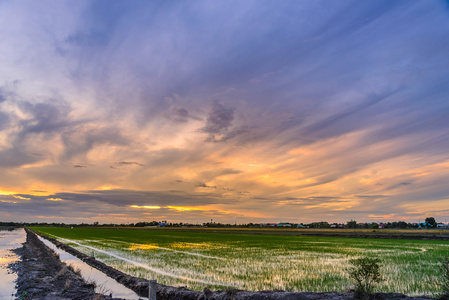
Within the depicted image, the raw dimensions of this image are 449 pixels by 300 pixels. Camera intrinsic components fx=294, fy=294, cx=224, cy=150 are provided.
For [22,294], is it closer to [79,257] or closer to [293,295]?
[293,295]

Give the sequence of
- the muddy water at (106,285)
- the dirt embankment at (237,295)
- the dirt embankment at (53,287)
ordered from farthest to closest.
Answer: the muddy water at (106,285), the dirt embankment at (53,287), the dirt embankment at (237,295)

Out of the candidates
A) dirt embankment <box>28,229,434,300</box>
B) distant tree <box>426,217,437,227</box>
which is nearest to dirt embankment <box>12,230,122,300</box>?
dirt embankment <box>28,229,434,300</box>

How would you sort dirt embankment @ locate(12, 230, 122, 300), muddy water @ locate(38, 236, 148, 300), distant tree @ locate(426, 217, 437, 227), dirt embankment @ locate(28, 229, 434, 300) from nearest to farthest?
dirt embankment @ locate(28, 229, 434, 300) < dirt embankment @ locate(12, 230, 122, 300) < muddy water @ locate(38, 236, 148, 300) < distant tree @ locate(426, 217, 437, 227)

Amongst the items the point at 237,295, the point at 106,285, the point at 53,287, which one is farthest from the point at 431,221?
the point at 53,287

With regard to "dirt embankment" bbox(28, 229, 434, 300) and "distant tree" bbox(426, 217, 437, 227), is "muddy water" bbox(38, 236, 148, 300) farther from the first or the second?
"distant tree" bbox(426, 217, 437, 227)

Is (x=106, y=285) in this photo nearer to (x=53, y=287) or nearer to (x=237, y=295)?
(x=53, y=287)

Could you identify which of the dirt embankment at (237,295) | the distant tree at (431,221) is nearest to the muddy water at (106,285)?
the dirt embankment at (237,295)

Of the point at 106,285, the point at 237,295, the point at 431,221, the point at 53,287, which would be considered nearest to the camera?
the point at 237,295

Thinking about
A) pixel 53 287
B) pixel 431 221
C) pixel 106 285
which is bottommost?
pixel 106 285

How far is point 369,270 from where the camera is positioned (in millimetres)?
10266

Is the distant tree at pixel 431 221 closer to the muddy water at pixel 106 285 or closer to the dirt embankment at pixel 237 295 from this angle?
the dirt embankment at pixel 237 295

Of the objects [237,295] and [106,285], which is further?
[106,285]

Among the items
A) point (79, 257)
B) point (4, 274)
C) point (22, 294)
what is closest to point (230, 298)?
point (22, 294)

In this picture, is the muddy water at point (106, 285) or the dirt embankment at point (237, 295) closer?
the dirt embankment at point (237, 295)
